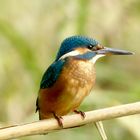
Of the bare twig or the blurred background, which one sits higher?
the bare twig

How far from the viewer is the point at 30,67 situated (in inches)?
139

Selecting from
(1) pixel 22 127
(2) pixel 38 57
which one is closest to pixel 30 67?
(2) pixel 38 57

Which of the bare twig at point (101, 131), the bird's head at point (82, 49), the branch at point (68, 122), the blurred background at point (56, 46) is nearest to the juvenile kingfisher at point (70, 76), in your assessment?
the bird's head at point (82, 49)

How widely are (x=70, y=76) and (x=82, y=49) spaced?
14 centimetres

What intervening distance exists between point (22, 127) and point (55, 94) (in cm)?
57

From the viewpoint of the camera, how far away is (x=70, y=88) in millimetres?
2654

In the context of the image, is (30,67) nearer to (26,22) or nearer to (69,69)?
(26,22)

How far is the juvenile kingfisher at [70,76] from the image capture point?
2.66 metres

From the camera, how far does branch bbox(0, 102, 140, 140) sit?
211 centimetres

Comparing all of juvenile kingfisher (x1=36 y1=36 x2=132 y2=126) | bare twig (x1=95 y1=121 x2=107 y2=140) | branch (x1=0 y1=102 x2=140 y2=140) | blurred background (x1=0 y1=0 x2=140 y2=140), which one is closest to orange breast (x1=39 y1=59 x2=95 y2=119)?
juvenile kingfisher (x1=36 y1=36 x2=132 y2=126)

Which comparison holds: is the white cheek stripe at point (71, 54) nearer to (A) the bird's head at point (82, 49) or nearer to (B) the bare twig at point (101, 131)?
(A) the bird's head at point (82, 49)

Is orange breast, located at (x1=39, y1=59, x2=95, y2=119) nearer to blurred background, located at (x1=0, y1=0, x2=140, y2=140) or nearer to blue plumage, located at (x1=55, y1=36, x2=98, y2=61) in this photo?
blue plumage, located at (x1=55, y1=36, x2=98, y2=61)

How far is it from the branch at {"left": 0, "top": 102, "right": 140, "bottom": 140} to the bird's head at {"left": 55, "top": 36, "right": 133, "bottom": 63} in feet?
1.40

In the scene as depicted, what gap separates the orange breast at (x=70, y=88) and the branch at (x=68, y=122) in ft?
1.01
